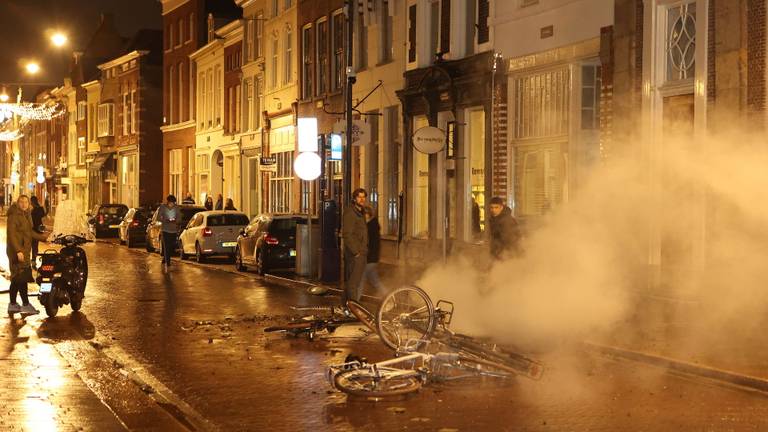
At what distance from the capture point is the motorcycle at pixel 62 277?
56.4 feet

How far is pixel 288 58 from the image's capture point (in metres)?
41.1

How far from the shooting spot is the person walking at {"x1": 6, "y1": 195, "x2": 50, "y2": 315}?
1692cm

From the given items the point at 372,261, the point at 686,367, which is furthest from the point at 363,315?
the point at 372,261

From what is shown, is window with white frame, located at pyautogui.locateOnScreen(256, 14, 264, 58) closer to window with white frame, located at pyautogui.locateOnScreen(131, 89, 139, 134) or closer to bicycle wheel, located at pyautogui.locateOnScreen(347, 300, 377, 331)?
window with white frame, located at pyautogui.locateOnScreen(131, 89, 139, 134)

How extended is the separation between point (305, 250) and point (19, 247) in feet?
28.5

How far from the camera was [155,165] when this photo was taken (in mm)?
64375

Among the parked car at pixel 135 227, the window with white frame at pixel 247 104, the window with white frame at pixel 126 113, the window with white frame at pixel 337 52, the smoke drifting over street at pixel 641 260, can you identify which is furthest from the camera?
the window with white frame at pixel 126 113

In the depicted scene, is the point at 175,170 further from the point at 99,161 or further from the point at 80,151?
the point at 80,151

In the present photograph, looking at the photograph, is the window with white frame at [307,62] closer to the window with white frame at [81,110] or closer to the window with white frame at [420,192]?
the window with white frame at [420,192]

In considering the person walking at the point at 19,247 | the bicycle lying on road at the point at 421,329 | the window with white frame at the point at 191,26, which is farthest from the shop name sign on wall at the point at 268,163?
the bicycle lying on road at the point at 421,329

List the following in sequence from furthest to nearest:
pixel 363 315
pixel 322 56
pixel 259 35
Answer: pixel 259 35
pixel 322 56
pixel 363 315

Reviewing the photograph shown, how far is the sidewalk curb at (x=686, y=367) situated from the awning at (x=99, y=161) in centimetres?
5989

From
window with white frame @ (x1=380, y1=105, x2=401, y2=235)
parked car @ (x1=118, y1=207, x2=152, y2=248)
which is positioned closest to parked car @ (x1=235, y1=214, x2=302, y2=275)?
window with white frame @ (x1=380, y1=105, x2=401, y2=235)

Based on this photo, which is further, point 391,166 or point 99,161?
point 99,161
